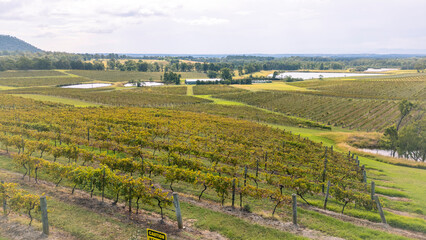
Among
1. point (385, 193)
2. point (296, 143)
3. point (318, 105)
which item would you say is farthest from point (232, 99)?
point (385, 193)

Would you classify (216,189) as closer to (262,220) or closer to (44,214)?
(262,220)

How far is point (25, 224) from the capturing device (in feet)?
41.3

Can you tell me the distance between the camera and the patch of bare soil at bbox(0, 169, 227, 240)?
1238 centimetres

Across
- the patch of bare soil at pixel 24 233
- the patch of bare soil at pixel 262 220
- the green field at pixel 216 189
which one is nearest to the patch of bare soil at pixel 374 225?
the green field at pixel 216 189

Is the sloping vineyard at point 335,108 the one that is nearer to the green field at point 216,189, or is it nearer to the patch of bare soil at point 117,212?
the green field at point 216,189

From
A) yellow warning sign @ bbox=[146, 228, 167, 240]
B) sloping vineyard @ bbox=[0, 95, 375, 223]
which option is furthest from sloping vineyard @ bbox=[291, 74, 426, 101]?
yellow warning sign @ bbox=[146, 228, 167, 240]

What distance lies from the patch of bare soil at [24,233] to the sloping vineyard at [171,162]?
10.6ft

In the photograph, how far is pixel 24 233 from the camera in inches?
470

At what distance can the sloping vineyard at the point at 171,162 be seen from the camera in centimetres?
1504

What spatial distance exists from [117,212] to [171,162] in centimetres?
750

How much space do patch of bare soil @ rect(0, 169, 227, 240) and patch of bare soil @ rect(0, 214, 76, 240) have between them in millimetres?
2290

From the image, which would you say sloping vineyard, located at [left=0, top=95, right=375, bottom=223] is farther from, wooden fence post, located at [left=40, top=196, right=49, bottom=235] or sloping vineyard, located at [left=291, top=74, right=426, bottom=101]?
sloping vineyard, located at [left=291, top=74, right=426, bottom=101]

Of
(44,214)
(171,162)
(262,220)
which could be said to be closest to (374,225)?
(262,220)

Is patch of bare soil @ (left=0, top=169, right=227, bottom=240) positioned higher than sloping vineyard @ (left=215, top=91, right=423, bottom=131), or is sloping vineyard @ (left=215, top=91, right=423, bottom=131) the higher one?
patch of bare soil @ (left=0, top=169, right=227, bottom=240)
